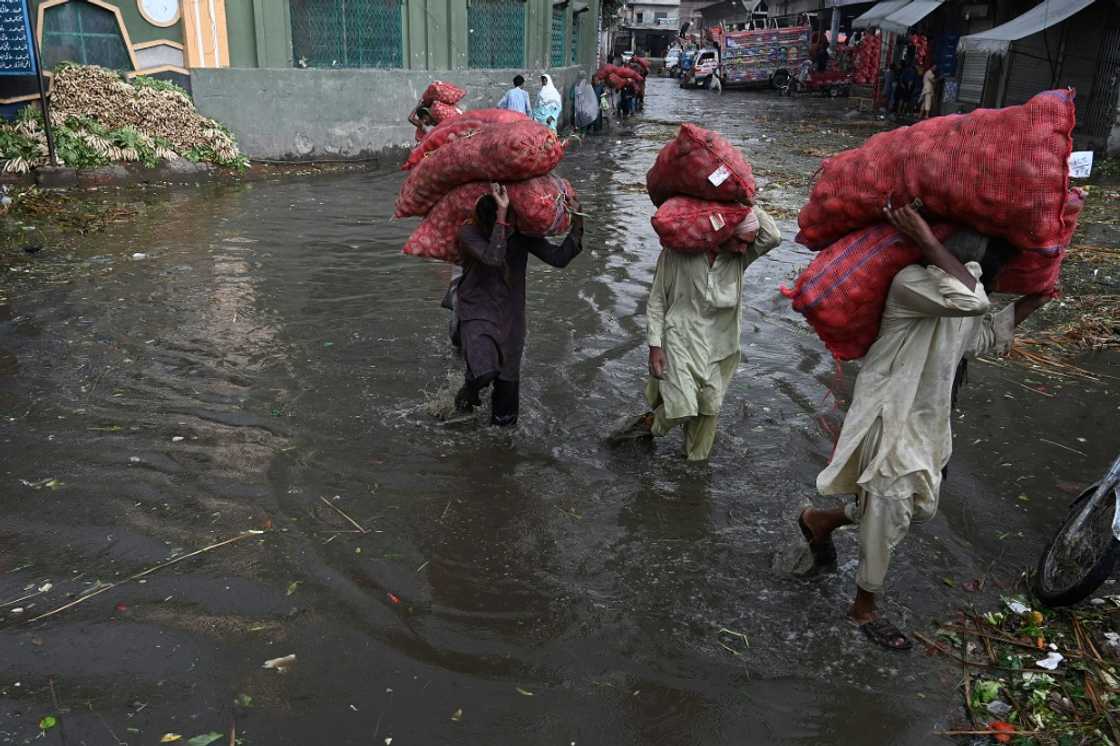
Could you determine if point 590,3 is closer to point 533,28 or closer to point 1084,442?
point 533,28

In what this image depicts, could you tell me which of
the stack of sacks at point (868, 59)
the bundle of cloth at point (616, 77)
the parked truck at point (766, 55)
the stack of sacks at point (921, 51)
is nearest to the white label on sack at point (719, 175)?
the bundle of cloth at point (616, 77)

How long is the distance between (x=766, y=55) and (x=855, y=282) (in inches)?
1456

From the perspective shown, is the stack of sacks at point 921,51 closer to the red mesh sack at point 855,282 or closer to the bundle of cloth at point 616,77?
the bundle of cloth at point 616,77

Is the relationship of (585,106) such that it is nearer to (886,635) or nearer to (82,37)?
(82,37)

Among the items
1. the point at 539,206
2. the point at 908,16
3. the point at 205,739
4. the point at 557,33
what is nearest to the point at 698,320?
the point at 539,206

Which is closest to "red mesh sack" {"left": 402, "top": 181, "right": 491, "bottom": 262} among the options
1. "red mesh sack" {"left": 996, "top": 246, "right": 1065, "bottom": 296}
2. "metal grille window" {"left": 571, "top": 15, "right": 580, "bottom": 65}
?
"red mesh sack" {"left": 996, "top": 246, "right": 1065, "bottom": 296}

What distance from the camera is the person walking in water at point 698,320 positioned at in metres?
4.03

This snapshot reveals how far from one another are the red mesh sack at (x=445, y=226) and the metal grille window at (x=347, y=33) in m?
11.4

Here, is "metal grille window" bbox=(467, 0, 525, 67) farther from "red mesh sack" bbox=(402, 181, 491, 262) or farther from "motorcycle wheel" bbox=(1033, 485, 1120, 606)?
"motorcycle wheel" bbox=(1033, 485, 1120, 606)

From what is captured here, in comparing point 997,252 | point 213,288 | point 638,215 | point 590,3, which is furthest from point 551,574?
point 590,3

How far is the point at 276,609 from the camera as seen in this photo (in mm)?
3244

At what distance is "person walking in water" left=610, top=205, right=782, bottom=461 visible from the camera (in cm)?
403

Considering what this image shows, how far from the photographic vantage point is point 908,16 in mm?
22766

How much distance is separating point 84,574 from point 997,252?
11.5ft
